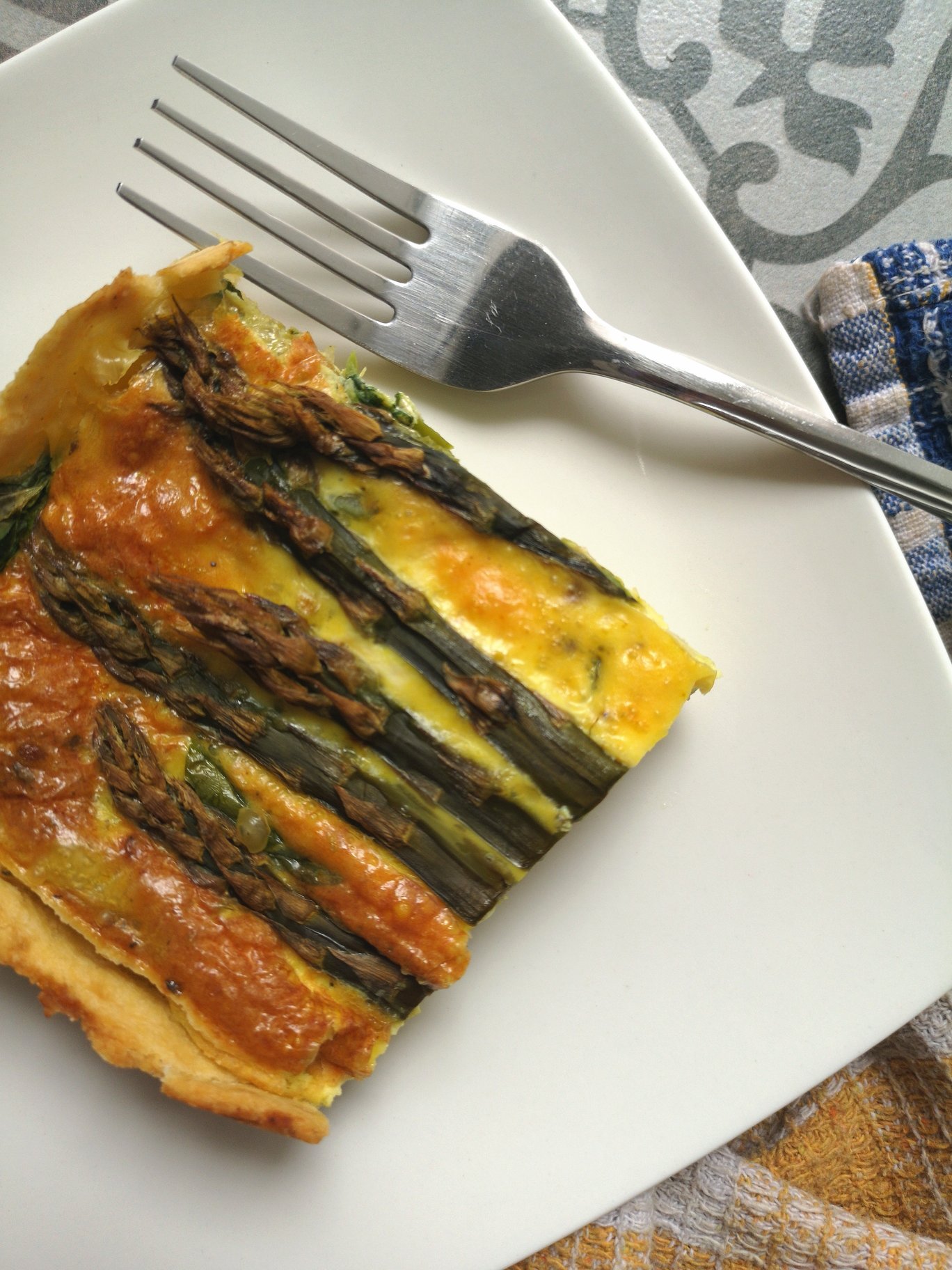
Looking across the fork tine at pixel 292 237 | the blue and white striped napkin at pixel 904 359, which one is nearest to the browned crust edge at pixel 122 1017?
the fork tine at pixel 292 237

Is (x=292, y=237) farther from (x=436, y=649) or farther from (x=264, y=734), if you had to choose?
(x=264, y=734)

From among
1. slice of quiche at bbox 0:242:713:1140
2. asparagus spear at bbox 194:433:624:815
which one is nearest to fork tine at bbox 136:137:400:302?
slice of quiche at bbox 0:242:713:1140

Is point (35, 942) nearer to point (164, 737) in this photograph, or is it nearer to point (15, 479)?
point (164, 737)

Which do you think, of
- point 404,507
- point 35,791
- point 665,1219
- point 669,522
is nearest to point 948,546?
point 669,522

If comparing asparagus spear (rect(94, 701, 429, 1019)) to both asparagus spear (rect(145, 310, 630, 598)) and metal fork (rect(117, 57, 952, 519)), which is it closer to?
asparagus spear (rect(145, 310, 630, 598))

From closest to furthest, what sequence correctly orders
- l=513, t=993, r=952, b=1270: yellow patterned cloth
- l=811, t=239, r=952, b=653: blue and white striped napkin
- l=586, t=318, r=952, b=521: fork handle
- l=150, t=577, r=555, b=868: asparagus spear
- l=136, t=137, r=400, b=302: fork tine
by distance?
l=150, t=577, r=555, b=868: asparagus spear
l=586, t=318, r=952, b=521: fork handle
l=136, t=137, r=400, b=302: fork tine
l=811, t=239, r=952, b=653: blue and white striped napkin
l=513, t=993, r=952, b=1270: yellow patterned cloth

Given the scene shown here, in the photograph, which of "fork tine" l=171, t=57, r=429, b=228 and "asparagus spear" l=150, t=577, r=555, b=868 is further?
"fork tine" l=171, t=57, r=429, b=228

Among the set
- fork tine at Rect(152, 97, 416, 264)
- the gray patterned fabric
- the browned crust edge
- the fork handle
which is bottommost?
the browned crust edge
